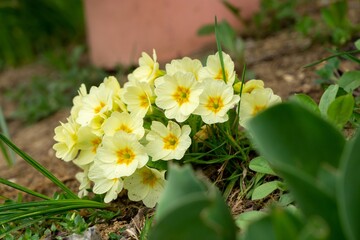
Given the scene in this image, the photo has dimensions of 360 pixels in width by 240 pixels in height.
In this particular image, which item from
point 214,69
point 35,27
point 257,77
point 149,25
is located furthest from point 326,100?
point 35,27

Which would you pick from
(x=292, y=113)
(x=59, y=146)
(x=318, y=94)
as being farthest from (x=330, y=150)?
(x=318, y=94)

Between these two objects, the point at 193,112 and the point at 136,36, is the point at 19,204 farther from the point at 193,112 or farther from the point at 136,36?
the point at 136,36

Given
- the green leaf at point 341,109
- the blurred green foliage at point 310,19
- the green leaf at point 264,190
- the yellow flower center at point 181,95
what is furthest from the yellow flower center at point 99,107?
the blurred green foliage at point 310,19

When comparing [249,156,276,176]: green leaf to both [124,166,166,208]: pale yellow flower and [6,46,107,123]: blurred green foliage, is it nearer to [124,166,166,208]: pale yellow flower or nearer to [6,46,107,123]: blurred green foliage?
[124,166,166,208]: pale yellow flower

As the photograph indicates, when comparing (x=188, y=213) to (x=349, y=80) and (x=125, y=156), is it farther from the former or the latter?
(x=349, y=80)

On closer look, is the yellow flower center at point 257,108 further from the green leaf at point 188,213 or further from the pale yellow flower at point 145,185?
the green leaf at point 188,213
